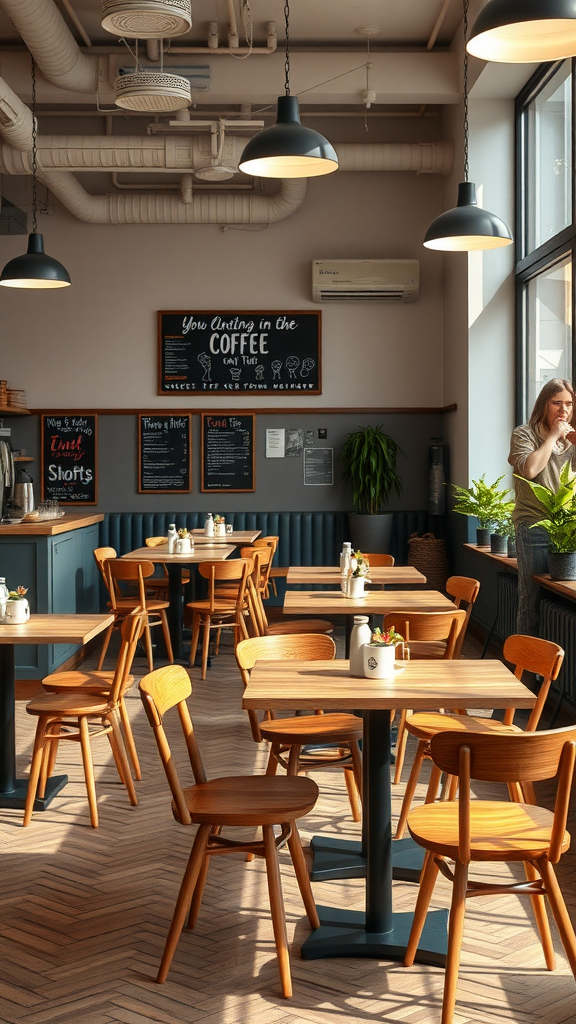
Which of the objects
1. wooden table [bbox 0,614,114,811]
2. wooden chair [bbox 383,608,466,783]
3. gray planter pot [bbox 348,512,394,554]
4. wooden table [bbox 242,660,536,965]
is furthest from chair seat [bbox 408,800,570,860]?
gray planter pot [bbox 348,512,394,554]

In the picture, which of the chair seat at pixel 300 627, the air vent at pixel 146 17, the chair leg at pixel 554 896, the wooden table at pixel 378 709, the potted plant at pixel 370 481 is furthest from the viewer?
the potted plant at pixel 370 481

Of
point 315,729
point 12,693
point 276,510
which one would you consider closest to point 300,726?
point 315,729

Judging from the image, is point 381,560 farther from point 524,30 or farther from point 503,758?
point 503,758

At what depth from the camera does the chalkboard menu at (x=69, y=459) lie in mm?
9812

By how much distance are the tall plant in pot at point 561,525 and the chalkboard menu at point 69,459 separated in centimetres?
569

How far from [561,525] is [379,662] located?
7.76ft

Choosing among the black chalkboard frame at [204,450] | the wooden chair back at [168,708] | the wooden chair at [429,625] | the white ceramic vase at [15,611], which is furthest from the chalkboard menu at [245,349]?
the wooden chair back at [168,708]

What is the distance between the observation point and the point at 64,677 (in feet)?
15.4

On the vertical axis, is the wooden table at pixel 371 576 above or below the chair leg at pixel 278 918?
above

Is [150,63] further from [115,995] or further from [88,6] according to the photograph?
[115,995]

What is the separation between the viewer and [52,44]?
23.3 ft

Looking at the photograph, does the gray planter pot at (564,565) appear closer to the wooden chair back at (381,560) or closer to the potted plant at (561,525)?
the potted plant at (561,525)

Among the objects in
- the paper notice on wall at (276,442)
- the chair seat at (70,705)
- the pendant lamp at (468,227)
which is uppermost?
the pendant lamp at (468,227)

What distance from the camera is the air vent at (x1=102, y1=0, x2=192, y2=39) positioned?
5582 millimetres
